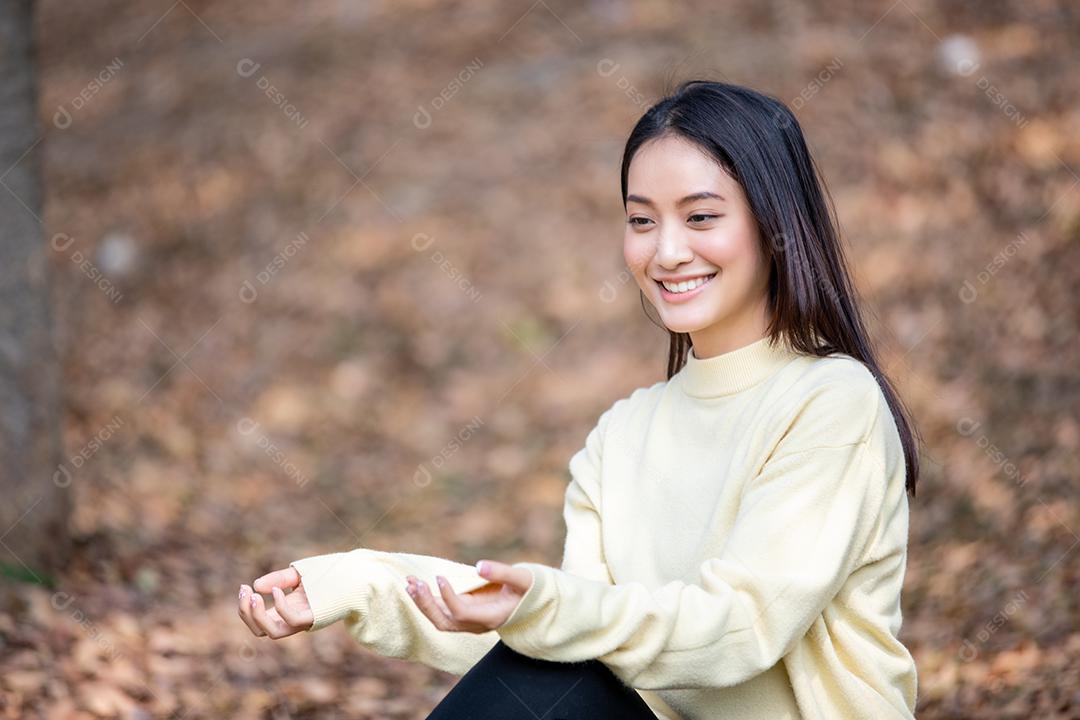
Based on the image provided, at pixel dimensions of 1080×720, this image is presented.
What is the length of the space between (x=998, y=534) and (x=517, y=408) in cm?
244

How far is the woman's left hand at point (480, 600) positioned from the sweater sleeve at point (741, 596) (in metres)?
0.02

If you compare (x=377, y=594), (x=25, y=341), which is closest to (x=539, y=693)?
(x=377, y=594)


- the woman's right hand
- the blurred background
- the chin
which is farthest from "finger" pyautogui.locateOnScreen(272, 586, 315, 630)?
the blurred background

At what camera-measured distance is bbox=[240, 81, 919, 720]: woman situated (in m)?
1.70

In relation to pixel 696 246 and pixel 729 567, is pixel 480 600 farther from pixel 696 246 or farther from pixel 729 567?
pixel 696 246

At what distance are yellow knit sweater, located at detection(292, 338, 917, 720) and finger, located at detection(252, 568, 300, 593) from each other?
0.02 m

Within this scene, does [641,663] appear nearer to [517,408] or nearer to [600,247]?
[517,408]

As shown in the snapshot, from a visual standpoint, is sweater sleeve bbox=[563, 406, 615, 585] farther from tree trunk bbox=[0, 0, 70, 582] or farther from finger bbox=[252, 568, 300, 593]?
tree trunk bbox=[0, 0, 70, 582]

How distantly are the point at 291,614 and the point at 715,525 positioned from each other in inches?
26.6

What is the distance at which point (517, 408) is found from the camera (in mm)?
5965

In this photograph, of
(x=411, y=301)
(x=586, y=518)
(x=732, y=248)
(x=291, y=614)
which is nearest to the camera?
(x=291, y=614)

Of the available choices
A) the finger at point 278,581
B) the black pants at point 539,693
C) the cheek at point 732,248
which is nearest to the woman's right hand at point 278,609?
the finger at point 278,581

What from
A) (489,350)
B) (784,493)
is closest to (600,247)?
(489,350)

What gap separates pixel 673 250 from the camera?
197 cm
